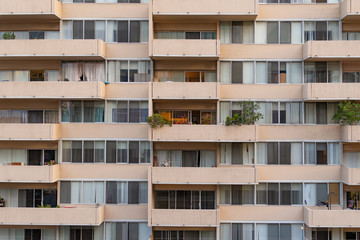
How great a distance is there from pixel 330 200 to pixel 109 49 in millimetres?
16121

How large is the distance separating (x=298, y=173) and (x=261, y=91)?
17.7 feet

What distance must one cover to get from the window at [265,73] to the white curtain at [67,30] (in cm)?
977

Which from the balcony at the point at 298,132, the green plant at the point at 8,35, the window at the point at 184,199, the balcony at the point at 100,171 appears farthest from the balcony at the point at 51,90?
the balcony at the point at 298,132

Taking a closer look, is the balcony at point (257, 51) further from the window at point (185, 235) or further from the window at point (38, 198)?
the window at point (38, 198)

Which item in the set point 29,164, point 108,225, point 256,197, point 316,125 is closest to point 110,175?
point 108,225

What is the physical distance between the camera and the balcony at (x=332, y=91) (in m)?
19.5

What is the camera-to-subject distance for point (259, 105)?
20672mm

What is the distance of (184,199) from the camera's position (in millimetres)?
20688

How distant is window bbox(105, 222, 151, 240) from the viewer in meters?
20.5

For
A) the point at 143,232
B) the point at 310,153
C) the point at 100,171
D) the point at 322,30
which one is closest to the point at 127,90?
the point at 100,171

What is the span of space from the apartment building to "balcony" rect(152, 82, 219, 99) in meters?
0.06

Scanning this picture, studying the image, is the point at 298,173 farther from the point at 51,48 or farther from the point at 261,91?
the point at 51,48

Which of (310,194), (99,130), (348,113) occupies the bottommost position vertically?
(310,194)

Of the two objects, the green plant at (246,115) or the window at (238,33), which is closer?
the green plant at (246,115)
